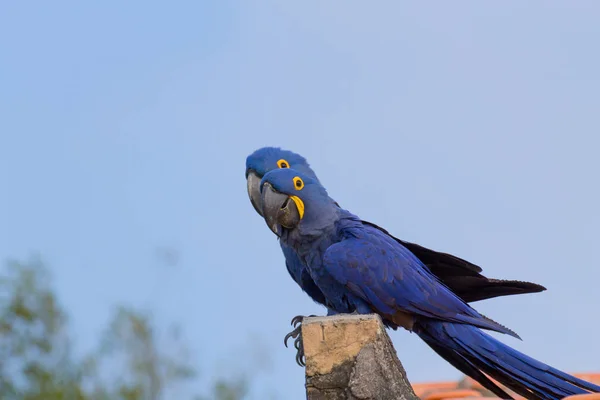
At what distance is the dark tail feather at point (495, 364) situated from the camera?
3.68 metres

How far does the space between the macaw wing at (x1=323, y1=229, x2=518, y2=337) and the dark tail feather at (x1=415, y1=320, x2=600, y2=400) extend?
0.07 m

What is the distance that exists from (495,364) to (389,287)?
0.58 m

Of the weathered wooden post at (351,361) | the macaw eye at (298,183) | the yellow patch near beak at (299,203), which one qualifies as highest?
the macaw eye at (298,183)

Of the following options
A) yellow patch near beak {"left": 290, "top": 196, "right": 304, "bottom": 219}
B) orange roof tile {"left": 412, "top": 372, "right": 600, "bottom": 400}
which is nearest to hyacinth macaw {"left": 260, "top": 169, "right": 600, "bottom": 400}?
yellow patch near beak {"left": 290, "top": 196, "right": 304, "bottom": 219}

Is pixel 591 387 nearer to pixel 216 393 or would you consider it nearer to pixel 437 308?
pixel 437 308

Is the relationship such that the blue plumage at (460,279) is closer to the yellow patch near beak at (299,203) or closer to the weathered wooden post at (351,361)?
the yellow patch near beak at (299,203)

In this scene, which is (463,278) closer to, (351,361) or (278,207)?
(278,207)

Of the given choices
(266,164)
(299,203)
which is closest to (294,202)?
(299,203)

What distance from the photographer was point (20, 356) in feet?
31.6

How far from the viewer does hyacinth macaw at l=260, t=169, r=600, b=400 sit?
3.81 m

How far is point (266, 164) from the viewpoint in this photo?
16.6 feet

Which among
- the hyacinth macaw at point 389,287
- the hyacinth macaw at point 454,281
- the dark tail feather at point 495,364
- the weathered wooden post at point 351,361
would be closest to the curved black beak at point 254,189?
the hyacinth macaw at point 454,281

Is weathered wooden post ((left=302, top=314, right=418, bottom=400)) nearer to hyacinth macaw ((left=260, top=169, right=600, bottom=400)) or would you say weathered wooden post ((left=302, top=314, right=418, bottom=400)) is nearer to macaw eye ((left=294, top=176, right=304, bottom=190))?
hyacinth macaw ((left=260, top=169, right=600, bottom=400))

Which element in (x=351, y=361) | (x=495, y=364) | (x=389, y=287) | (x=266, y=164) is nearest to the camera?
(x=351, y=361)
